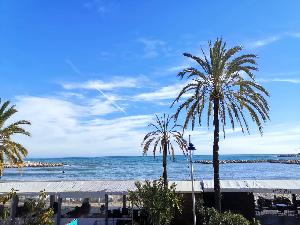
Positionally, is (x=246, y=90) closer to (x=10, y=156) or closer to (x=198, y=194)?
(x=198, y=194)

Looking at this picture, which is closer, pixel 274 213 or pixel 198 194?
pixel 198 194

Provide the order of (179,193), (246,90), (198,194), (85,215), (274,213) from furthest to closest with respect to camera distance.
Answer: (85,215)
(274,213)
(198,194)
(179,193)
(246,90)

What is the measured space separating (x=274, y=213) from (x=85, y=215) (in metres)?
13.7

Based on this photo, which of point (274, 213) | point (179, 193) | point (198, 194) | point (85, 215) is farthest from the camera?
point (85, 215)

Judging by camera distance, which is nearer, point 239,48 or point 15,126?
point 239,48

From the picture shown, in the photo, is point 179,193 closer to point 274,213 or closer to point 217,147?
point 217,147

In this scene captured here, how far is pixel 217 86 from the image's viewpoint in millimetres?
20719

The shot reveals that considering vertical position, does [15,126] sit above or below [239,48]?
below

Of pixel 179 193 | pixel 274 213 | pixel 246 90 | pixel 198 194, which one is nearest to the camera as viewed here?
pixel 246 90

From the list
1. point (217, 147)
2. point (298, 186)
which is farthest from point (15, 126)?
point (298, 186)

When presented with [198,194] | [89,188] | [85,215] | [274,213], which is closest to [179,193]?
[198,194]

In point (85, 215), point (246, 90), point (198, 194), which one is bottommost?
point (85, 215)

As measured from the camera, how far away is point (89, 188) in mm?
23922

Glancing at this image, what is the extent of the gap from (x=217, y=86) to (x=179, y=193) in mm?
6629
